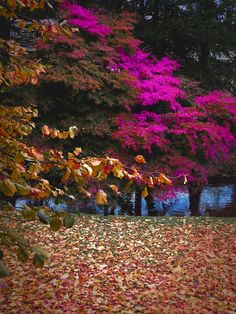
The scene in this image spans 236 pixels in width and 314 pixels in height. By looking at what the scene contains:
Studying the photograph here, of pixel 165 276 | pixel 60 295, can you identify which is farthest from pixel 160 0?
pixel 60 295

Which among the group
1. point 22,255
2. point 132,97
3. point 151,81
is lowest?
point 22,255

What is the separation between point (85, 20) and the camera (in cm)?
925

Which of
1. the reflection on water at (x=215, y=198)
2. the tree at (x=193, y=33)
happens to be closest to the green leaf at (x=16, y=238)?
the tree at (x=193, y=33)

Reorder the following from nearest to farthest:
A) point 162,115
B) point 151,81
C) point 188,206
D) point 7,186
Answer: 1. point 7,186
2. point 151,81
3. point 162,115
4. point 188,206

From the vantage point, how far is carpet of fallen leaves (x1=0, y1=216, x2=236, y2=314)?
5094mm

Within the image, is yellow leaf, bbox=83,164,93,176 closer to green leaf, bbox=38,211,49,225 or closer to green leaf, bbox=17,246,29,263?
green leaf, bbox=38,211,49,225

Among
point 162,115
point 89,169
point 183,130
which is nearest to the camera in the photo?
point 89,169

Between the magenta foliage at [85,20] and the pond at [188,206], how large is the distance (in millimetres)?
6037

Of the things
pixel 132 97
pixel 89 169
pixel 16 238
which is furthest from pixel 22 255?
→ pixel 132 97

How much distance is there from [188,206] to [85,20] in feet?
29.3

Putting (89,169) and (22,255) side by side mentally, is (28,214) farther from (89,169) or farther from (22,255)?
(89,169)

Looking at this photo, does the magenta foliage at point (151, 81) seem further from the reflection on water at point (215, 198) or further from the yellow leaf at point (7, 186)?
the yellow leaf at point (7, 186)

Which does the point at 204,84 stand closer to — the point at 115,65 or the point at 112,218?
the point at 115,65

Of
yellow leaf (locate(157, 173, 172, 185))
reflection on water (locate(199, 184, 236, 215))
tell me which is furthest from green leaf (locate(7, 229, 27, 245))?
reflection on water (locate(199, 184, 236, 215))
